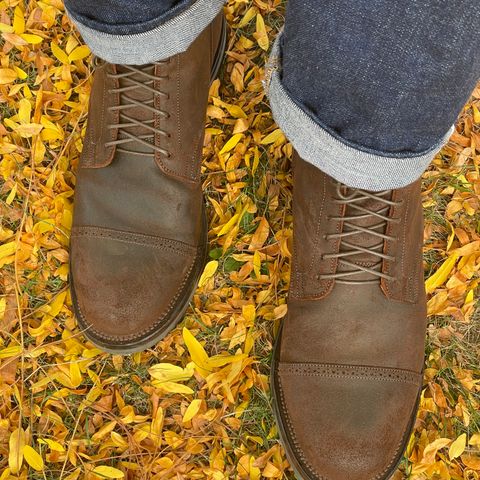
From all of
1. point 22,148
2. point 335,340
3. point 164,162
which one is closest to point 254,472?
point 335,340

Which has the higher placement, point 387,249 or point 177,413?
point 387,249

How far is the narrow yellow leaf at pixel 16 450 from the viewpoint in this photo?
1275 millimetres

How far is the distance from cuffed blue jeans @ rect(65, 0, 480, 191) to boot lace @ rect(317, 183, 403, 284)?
10.1 inches

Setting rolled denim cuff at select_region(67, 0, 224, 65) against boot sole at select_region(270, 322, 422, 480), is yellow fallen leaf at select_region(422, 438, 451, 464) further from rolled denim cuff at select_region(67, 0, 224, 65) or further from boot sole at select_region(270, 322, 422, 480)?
rolled denim cuff at select_region(67, 0, 224, 65)

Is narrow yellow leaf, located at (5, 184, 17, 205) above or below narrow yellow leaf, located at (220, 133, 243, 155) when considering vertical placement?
below

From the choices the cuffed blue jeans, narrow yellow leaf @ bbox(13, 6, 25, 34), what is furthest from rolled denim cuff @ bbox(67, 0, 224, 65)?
narrow yellow leaf @ bbox(13, 6, 25, 34)

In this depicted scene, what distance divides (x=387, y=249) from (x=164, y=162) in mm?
490

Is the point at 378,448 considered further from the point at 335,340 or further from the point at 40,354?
the point at 40,354

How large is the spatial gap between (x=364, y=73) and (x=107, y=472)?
1.02 metres

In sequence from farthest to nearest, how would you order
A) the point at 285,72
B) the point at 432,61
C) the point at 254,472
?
the point at 254,472 → the point at 285,72 → the point at 432,61

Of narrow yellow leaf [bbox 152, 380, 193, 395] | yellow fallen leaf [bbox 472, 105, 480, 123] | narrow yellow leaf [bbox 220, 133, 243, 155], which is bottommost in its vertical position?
narrow yellow leaf [bbox 152, 380, 193, 395]

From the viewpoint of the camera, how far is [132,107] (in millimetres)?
1176

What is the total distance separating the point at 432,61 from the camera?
0.70 m

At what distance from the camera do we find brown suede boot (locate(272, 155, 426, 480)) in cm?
111
